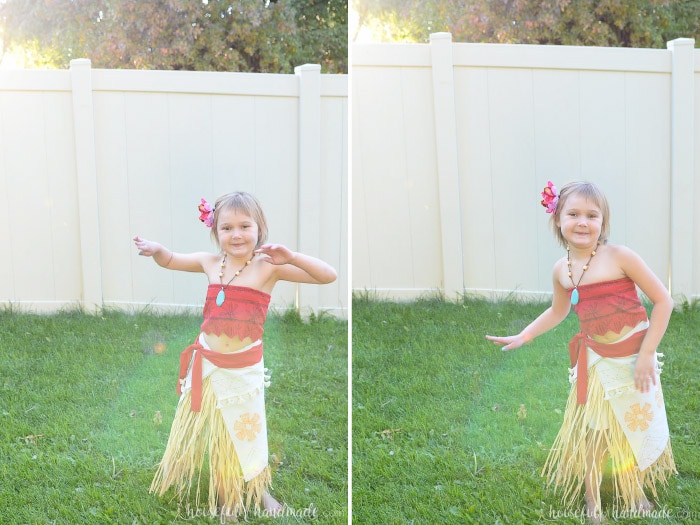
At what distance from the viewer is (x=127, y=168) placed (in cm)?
231

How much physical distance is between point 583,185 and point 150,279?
1322mm

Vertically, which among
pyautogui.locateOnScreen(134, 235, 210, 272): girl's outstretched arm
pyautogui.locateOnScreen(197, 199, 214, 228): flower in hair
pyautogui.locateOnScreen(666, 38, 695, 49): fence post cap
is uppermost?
pyautogui.locateOnScreen(666, 38, 695, 49): fence post cap

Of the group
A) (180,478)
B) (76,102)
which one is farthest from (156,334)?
(76,102)

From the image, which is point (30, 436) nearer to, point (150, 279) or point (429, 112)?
point (150, 279)

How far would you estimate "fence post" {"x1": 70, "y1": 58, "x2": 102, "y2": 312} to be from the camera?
226cm

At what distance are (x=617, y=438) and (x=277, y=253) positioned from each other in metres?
1.09

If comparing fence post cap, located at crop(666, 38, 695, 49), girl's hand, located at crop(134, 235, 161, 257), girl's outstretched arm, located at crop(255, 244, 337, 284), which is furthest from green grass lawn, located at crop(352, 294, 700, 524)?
fence post cap, located at crop(666, 38, 695, 49)

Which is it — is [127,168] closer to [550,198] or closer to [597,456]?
[550,198]

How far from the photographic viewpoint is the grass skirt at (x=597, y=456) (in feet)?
7.04

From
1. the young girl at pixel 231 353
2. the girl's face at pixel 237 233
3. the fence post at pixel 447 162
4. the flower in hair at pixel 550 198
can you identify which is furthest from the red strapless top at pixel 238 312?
the flower in hair at pixel 550 198

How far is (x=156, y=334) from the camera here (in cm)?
236

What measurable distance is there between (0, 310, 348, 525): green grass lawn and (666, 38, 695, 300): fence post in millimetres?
1167

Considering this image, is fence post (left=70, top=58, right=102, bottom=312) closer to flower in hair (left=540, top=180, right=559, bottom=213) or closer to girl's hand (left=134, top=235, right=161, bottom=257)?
girl's hand (left=134, top=235, right=161, bottom=257)

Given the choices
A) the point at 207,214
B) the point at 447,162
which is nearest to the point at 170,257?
the point at 207,214
